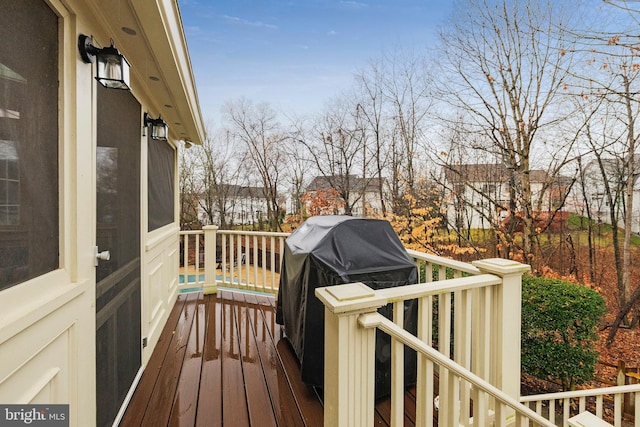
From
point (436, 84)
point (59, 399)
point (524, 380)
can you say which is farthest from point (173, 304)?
point (436, 84)

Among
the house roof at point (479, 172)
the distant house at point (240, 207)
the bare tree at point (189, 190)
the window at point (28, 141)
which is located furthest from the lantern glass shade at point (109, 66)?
the bare tree at point (189, 190)

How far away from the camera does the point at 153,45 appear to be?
6.30ft

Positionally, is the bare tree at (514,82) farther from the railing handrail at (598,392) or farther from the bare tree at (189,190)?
the bare tree at (189,190)

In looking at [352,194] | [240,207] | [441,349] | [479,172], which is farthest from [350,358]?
[240,207]

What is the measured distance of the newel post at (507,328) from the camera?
199 centimetres

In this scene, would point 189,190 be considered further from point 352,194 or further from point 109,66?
point 109,66

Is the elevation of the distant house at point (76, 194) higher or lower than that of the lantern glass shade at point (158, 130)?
lower

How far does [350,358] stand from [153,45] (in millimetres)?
2162

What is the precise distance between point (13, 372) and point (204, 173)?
41.3 ft

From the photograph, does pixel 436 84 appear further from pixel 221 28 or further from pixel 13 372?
pixel 13 372

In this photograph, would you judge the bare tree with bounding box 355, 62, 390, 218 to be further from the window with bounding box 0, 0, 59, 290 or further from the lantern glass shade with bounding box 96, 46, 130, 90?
the window with bounding box 0, 0, 59, 290

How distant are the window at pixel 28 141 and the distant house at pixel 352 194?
8.75 metres

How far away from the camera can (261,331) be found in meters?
3.47

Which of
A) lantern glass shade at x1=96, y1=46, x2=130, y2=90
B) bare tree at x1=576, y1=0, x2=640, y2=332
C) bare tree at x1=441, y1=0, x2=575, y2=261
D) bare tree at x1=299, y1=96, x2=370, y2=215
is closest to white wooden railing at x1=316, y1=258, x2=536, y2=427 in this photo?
lantern glass shade at x1=96, y1=46, x2=130, y2=90
